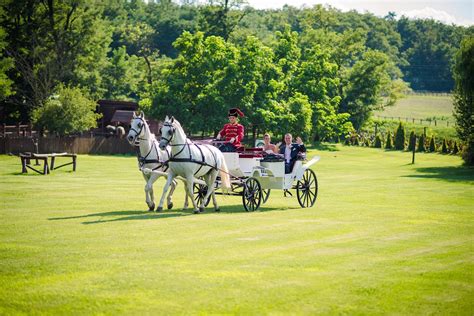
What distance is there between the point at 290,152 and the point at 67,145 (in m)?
39.6

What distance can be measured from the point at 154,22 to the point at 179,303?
126 metres

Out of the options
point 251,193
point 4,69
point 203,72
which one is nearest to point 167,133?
point 251,193

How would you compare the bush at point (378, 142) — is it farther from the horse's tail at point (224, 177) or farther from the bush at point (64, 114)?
the horse's tail at point (224, 177)

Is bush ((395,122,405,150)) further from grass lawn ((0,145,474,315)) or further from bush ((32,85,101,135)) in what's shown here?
grass lawn ((0,145,474,315))

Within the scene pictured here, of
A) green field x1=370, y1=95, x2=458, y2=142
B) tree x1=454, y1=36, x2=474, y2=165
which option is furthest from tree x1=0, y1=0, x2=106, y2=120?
green field x1=370, y1=95, x2=458, y2=142

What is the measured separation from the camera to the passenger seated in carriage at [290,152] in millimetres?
23969

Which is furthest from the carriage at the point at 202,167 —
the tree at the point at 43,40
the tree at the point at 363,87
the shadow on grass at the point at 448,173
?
the tree at the point at 363,87

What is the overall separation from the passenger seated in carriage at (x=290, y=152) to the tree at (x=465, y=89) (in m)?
30.6

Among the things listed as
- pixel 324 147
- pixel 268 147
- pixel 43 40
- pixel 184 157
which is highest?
pixel 43 40

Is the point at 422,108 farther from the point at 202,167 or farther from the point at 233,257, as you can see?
the point at 233,257

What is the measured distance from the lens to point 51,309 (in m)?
10.9

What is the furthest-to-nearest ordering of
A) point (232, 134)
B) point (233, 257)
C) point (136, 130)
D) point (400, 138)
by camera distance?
point (400, 138)
point (232, 134)
point (136, 130)
point (233, 257)

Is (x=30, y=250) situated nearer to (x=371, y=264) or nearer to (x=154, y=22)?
(x=371, y=264)

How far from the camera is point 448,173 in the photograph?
157 feet
